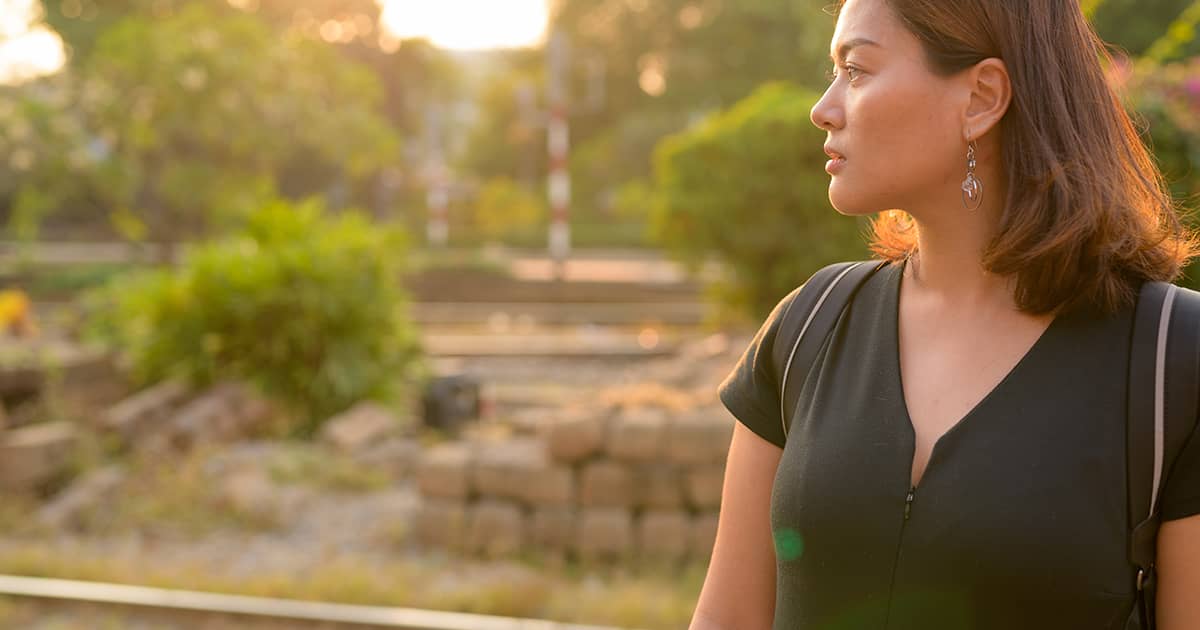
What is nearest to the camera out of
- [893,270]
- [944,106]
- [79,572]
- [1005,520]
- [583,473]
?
[1005,520]

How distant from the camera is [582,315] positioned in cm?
1873

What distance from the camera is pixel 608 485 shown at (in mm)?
6660

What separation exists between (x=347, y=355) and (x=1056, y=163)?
9.34 m

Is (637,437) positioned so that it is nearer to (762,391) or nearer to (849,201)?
(762,391)

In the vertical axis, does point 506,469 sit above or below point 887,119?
below

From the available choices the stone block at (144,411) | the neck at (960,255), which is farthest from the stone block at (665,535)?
the neck at (960,255)

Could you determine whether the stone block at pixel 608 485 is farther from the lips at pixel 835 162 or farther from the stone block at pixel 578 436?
the lips at pixel 835 162

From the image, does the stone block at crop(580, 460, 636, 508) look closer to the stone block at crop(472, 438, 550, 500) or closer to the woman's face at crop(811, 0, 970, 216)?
the stone block at crop(472, 438, 550, 500)

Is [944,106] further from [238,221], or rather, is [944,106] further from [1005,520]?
[238,221]

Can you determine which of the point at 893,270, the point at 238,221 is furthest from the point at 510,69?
the point at 893,270

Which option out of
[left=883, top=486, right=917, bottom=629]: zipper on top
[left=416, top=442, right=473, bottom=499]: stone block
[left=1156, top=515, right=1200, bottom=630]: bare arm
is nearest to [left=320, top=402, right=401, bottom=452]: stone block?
[left=416, top=442, right=473, bottom=499]: stone block

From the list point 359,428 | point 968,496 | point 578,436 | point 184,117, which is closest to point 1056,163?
point 968,496

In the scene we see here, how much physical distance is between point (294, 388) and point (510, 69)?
45931 millimetres

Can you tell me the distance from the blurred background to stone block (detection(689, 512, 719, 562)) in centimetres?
2
